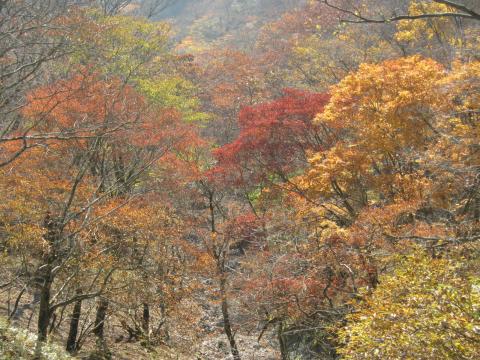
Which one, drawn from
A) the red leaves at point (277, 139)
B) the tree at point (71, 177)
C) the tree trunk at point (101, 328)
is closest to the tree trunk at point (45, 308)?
the tree at point (71, 177)

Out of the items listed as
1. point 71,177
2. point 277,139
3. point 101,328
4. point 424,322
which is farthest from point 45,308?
point 277,139

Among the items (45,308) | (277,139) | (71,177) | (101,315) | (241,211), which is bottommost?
(241,211)

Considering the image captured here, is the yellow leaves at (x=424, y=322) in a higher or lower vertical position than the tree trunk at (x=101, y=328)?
higher

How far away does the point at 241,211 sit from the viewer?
20.0 meters

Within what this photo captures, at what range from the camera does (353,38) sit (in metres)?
29.2

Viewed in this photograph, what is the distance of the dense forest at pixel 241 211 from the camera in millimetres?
7070

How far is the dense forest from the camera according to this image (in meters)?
7.07

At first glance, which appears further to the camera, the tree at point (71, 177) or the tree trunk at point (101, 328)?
the tree trunk at point (101, 328)

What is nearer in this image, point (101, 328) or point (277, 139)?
point (101, 328)

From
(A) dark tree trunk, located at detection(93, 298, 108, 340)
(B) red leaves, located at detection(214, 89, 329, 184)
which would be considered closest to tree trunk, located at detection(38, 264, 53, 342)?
(A) dark tree trunk, located at detection(93, 298, 108, 340)

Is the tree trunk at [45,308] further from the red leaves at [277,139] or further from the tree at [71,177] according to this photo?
the red leaves at [277,139]

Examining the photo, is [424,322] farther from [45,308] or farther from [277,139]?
[277,139]

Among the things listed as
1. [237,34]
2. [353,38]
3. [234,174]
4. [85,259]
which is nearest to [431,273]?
[85,259]

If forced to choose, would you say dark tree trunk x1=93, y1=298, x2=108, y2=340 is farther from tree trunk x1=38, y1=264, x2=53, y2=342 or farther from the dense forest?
tree trunk x1=38, y1=264, x2=53, y2=342
